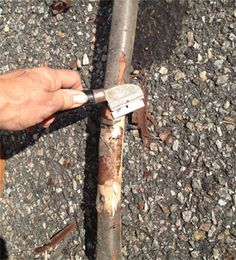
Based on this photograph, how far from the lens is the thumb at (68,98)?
188 centimetres

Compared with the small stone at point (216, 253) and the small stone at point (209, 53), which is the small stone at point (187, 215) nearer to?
the small stone at point (216, 253)

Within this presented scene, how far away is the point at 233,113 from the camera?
2188 millimetres

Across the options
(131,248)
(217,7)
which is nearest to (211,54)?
(217,7)

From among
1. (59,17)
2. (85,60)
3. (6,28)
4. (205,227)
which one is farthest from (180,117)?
(6,28)

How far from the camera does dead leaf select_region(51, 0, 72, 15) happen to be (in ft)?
8.73

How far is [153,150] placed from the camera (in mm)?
2350

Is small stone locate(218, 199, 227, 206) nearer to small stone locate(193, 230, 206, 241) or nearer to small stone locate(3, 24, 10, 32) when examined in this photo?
small stone locate(193, 230, 206, 241)

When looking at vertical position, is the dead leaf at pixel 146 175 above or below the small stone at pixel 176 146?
below

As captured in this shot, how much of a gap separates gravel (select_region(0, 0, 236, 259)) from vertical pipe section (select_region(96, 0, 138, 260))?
141mm

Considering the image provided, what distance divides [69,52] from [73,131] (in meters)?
0.49

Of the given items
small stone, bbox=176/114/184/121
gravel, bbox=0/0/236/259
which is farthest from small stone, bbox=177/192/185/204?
small stone, bbox=176/114/184/121

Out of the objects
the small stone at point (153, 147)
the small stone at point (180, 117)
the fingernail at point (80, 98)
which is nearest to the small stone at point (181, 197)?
the small stone at point (153, 147)

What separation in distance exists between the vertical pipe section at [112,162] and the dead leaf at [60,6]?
0.50m

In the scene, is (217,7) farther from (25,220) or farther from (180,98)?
(25,220)
